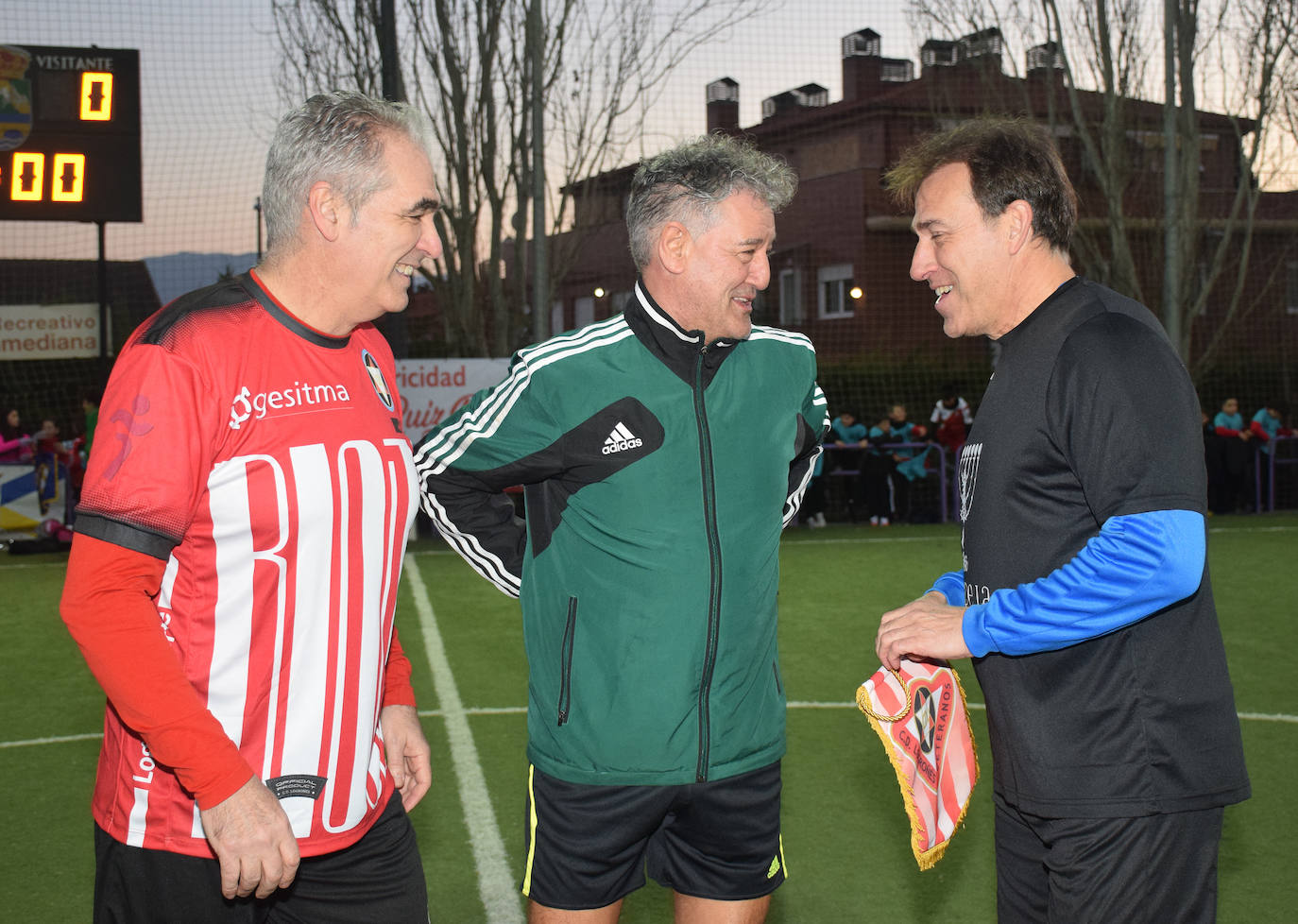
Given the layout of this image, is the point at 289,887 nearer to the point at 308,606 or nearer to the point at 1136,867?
the point at 308,606

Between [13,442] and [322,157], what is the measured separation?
13.3m

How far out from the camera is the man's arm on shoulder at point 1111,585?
197 centimetres

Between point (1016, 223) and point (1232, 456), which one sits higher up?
point (1016, 223)

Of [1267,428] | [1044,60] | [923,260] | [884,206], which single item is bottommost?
[1267,428]

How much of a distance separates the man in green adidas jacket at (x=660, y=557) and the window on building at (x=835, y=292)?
71.1 ft

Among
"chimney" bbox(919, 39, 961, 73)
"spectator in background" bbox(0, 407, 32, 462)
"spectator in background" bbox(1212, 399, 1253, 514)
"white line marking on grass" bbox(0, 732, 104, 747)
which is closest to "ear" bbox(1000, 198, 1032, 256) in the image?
"white line marking on grass" bbox(0, 732, 104, 747)

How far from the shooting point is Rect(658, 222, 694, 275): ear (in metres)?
2.72

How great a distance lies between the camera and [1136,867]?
2082mm

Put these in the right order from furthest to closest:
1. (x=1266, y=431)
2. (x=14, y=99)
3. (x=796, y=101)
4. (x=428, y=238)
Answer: (x=796, y=101) < (x=1266, y=431) < (x=14, y=99) < (x=428, y=238)

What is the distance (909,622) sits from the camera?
2.29 metres

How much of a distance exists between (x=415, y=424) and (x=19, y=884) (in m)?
8.59

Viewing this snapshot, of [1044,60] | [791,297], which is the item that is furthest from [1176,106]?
[791,297]

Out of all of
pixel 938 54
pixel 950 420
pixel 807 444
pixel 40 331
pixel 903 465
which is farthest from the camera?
pixel 938 54

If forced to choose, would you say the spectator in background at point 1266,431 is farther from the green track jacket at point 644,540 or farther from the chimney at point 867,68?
the green track jacket at point 644,540
